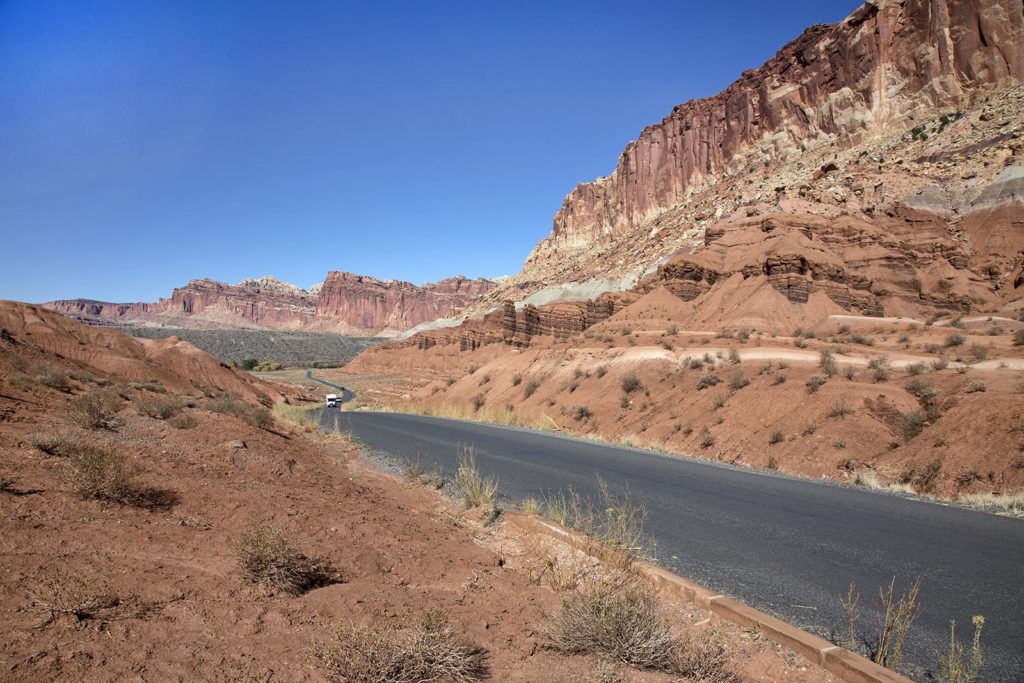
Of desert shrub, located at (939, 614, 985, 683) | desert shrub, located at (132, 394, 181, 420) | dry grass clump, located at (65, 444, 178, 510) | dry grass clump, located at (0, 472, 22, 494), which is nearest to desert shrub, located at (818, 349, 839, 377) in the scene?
desert shrub, located at (939, 614, 985, 683)

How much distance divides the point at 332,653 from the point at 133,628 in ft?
4.42

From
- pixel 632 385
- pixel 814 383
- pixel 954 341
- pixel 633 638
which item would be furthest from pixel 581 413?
pixel 633 638

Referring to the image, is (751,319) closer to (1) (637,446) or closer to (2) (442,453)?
(1) (637,446)

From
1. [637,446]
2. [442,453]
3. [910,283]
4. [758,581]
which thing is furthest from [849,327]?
[758,581]

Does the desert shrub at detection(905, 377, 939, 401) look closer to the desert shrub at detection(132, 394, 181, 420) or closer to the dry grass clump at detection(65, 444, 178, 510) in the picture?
the dry grass clump at detection(65, 444, 178, 510)

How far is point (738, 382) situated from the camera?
63.4 feet

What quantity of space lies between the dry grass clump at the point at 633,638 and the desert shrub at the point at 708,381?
56.4ft

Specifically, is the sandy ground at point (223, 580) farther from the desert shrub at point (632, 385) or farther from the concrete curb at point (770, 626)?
the desert shrub at point (632, 385)

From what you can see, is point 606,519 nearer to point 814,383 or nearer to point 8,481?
point 8,481

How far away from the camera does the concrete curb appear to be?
11.9 ft

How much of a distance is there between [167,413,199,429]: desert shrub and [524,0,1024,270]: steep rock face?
8108cm

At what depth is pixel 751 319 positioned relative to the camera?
36.6 metres

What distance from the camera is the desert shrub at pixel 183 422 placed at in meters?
10.7

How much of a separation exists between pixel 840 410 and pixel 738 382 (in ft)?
15.4
